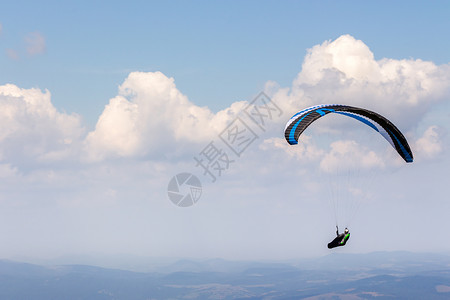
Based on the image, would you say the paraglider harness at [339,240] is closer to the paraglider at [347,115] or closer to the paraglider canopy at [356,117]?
the paraglider at [347,115]

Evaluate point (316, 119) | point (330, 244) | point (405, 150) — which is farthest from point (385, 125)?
point (330, 244)

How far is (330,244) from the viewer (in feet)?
148

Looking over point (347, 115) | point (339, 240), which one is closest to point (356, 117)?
point (347, 115)

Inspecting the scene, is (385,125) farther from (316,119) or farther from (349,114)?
(316,119)

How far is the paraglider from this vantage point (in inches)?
1786

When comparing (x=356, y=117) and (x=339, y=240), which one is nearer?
(x=339, y=240)

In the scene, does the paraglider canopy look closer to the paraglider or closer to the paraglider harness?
the paraglider

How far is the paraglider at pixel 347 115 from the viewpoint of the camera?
45.4 m

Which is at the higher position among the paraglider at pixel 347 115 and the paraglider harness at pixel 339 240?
the paraglider at pixel 347 115

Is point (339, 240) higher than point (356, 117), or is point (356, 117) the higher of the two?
point (356, 117)

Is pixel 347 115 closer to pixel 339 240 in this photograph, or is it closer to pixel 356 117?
pixel 356 117

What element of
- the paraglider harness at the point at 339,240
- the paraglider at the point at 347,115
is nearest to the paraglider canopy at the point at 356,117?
the paraglider at the point at 347,115

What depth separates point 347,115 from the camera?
48.1 metres

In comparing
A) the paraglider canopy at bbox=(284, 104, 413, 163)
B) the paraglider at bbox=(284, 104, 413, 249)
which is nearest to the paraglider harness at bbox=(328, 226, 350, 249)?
the paraglider at bbox=(284, 104, 413, 249)
